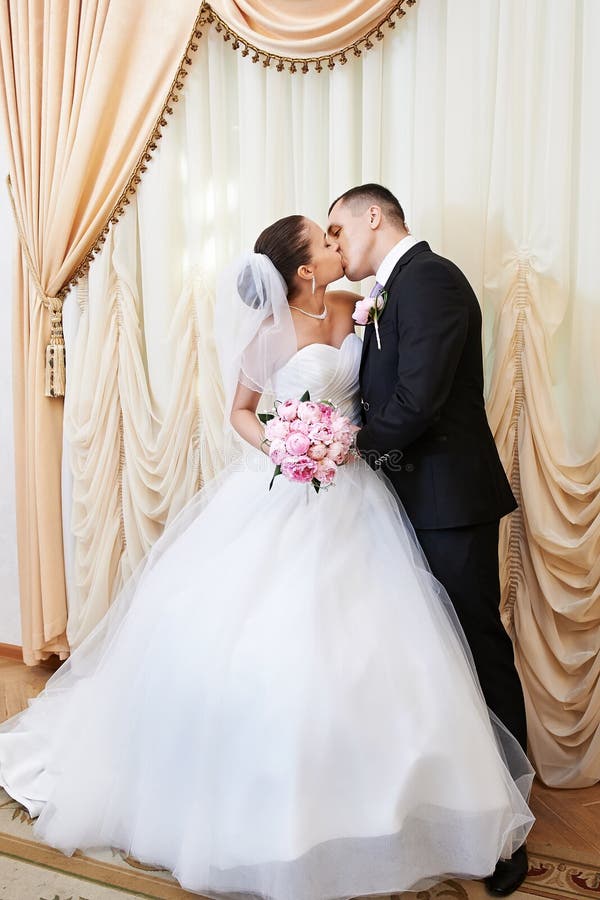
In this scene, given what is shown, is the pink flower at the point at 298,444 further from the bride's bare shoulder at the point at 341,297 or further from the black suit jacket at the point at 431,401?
the bride's bare shoulder at the point at 341,297

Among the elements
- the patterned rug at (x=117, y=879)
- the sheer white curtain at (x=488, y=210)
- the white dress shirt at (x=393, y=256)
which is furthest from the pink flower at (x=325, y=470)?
the patterned rug at (x=117, y=879)

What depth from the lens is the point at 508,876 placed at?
6.50 ft

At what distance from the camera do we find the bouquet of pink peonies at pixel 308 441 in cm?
195

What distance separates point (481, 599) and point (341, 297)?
1.06 metres

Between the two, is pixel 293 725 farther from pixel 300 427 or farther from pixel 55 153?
pixel 55 153

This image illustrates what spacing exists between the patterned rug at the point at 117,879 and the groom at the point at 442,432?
0.08 m

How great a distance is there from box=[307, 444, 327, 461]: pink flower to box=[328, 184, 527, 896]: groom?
0.68 ft

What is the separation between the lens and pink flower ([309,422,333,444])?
76.9 inches

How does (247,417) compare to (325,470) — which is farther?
(247,417)

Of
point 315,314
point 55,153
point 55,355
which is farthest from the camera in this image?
point 55,355

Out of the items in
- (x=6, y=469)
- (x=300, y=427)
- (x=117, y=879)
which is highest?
(x=300, y=427)

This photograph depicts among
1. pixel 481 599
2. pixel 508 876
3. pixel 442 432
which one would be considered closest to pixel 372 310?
pixel 442 432

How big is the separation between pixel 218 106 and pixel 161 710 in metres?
2.15

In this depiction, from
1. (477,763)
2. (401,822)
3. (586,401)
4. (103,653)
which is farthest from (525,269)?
(103,653)
